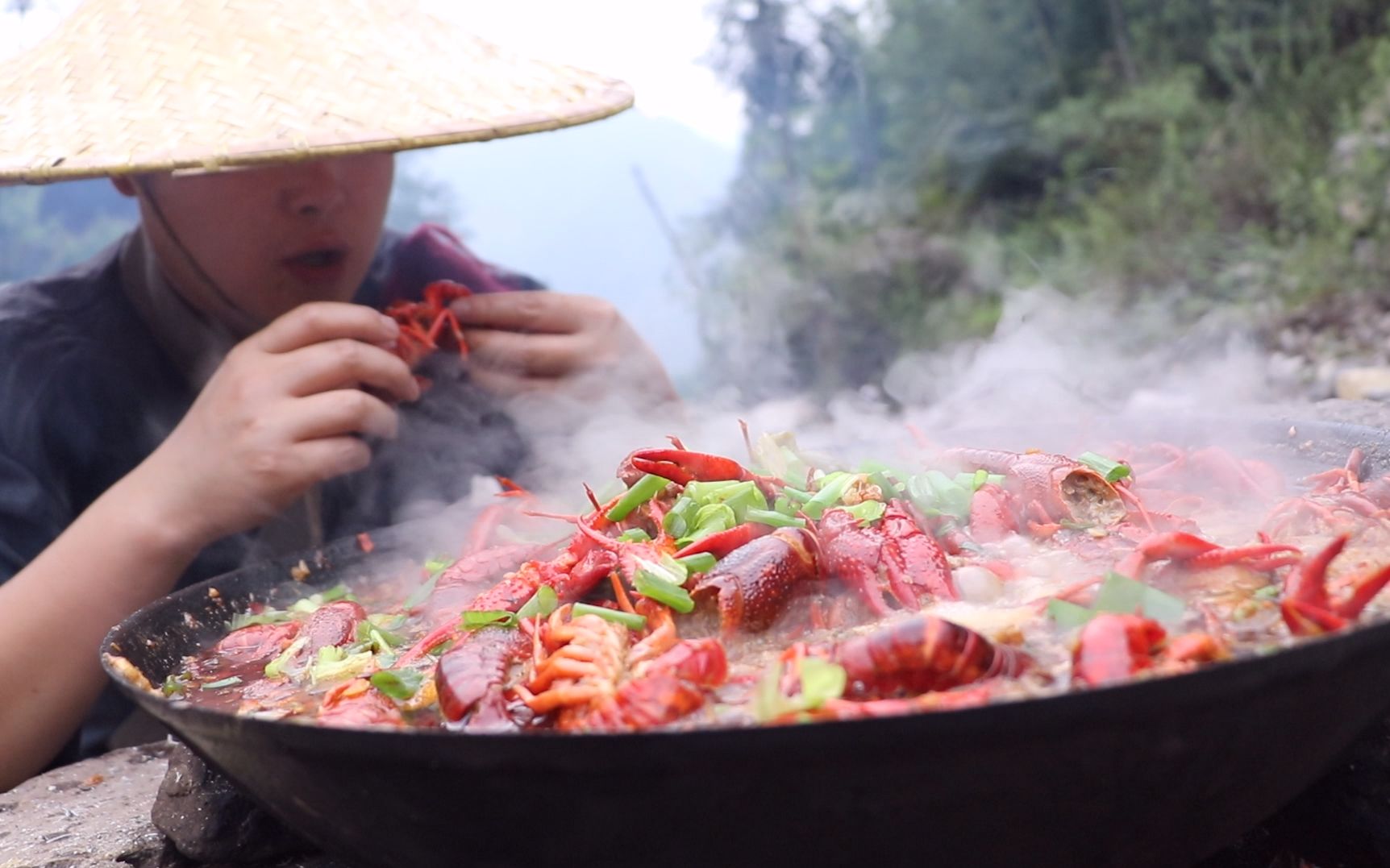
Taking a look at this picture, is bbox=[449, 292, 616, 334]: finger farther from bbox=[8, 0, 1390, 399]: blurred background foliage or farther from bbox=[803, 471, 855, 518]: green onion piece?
bbox=[8, 0, 1390, 399]: blurred background foliage

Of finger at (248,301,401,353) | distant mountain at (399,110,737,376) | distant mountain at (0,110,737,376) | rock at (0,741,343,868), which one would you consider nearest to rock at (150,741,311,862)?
rock at (0,741,343,868)

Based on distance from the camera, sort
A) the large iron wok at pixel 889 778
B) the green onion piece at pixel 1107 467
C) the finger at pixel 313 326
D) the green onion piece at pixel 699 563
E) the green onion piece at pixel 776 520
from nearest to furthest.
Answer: the large iron wok at pixel 889 778
the green onion piece at pixel 699 563
the green onion piece at pixel 776 520
the green onion piece at pixel 1107 467
the finger at pixel 313 326

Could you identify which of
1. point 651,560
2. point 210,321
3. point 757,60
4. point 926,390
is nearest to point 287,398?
point 210,321

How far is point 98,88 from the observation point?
2.50m

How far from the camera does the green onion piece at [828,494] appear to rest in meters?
2.16

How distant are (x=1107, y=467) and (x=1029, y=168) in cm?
920

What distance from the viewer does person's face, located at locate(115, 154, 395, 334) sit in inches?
113

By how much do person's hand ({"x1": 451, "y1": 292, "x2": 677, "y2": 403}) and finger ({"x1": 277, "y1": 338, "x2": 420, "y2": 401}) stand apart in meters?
0.53

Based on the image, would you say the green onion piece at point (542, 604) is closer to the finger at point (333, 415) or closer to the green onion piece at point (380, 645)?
the green onion piece at point (380, 645)

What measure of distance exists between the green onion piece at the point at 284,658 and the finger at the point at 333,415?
62cm

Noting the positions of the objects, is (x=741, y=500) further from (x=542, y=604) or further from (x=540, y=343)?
(x=540, y=343)

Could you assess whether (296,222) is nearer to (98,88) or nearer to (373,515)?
(98,88)

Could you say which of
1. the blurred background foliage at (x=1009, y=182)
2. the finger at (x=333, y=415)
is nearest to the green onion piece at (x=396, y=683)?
the finger at (x=333, y=415)

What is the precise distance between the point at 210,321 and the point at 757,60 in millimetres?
9164
